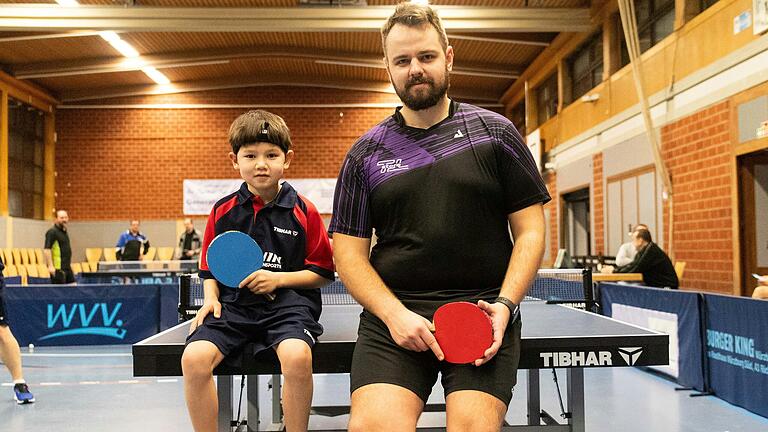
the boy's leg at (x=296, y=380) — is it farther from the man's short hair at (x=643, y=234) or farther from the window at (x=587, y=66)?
the window at (x=587, y=66)

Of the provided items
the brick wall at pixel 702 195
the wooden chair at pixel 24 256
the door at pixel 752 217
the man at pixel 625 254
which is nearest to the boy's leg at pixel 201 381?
the door at pixel 752 217

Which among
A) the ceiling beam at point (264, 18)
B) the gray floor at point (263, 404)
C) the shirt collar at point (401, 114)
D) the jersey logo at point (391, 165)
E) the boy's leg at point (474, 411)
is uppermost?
the ceiling beam at point (264, 18)

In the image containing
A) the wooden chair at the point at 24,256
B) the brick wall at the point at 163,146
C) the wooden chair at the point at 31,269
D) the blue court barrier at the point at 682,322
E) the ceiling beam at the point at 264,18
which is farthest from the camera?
the brick wall at the point at 163,146

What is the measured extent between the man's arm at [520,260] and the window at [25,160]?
19180mm

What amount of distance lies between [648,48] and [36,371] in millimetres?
10179

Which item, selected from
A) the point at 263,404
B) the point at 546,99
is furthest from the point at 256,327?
the point at 546,99

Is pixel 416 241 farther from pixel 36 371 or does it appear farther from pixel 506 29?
pixel 506 29

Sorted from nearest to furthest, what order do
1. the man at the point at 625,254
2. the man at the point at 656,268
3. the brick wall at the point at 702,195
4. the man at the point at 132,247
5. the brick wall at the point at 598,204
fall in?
the man at the point at 656,268 < the brick wall at the point at 702,195 < the man at the point at 625,254 < the brick wall at the point at 598,204 < the man at the point at 132,247

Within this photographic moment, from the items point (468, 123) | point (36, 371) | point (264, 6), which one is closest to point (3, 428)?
point (36, 371)

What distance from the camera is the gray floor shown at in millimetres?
5074

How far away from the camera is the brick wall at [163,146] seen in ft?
69.6

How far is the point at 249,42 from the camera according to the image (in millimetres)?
18328

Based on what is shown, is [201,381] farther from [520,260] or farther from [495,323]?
[520,260]

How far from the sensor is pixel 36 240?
65.1 ft
